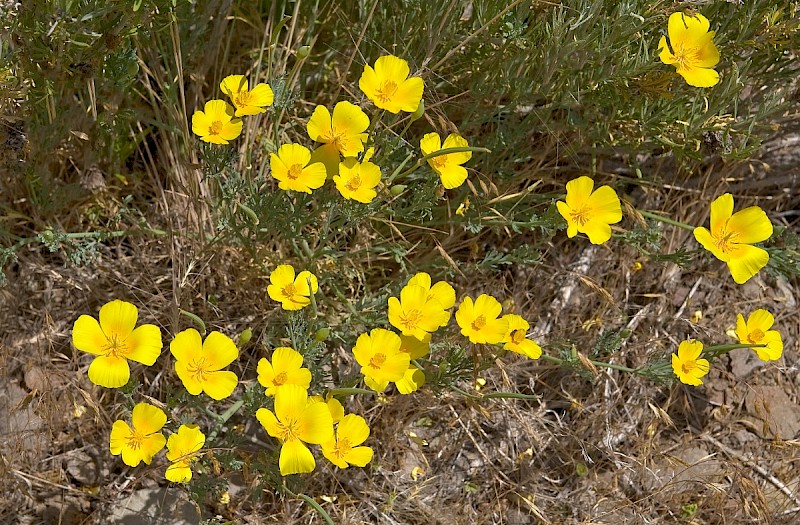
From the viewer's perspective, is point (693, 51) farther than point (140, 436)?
Yes

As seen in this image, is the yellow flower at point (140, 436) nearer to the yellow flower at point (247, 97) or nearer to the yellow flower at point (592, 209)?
the yellow flower at point (247, 97)

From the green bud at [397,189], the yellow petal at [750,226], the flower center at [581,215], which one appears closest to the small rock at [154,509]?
the green bud at [397,189]

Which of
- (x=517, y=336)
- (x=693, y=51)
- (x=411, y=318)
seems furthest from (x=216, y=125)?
(x=693, y=51)

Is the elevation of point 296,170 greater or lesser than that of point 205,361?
greater

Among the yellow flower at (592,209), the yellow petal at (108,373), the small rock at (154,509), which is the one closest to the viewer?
the yellow petal at (108,373)

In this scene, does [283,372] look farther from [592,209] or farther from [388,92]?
[592,209]

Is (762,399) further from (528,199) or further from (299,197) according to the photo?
(299,197)

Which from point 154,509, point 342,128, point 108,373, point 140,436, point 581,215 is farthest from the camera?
point 154,509
